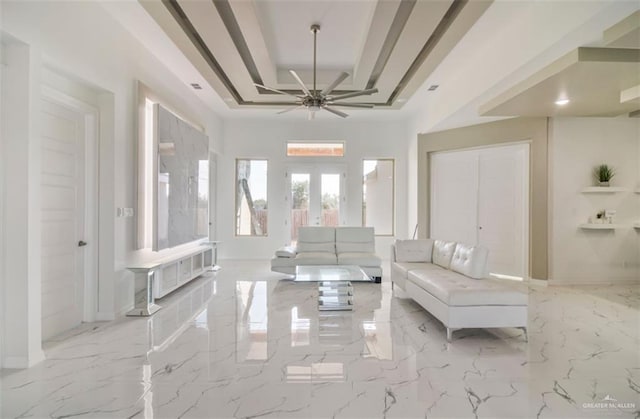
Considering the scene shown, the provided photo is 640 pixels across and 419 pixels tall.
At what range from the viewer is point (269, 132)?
8.10m

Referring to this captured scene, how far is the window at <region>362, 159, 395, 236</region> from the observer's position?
27.1 feet

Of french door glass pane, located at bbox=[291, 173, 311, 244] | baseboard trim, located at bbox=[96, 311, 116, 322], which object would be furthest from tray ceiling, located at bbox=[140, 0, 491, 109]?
baseboard trim, located at bbox=[96, 311, 116, 322]

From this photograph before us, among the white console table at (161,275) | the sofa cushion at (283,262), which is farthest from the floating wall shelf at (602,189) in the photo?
the white console table at (161,275)

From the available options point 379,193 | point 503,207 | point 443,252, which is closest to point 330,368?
point 443,252

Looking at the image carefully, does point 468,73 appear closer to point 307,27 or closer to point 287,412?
point 307,27

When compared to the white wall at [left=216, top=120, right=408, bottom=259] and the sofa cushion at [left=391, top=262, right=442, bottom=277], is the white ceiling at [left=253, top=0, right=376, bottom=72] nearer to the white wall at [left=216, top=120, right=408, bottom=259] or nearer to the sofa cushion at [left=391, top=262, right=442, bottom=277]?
the white wall at [left=216, top=120, right=408, bottom=259]

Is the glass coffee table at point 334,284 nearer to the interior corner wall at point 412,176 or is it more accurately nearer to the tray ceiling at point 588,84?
the tray ceiling at point 588,84

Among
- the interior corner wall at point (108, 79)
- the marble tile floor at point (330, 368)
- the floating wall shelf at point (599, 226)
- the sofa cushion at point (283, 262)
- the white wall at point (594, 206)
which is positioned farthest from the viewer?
the sofa cushion at point (283, 262)

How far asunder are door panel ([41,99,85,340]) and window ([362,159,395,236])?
5.98 metres

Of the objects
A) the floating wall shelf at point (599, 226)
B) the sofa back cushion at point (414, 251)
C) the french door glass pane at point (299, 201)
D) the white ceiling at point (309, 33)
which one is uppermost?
the white ceiling at point (309, 33)

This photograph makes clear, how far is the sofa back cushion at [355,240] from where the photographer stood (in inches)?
250

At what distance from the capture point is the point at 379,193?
27.2 ft

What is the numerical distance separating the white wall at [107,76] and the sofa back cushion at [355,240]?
3.51 metres

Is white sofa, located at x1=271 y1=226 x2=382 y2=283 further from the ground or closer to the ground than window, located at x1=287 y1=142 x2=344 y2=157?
closer to the ground
